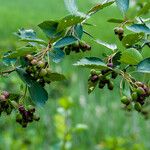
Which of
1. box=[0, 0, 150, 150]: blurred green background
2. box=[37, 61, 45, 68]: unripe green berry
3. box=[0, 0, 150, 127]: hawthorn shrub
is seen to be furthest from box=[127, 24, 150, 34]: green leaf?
box=[0, 0, 150, 150]: blurred green background

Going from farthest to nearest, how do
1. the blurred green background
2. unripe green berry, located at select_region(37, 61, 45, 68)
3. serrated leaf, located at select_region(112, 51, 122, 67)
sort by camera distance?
the blurred green background, serrated leaf, located at select_region(112, 51, 122, 67), unripe green berry, located at select_region(37, 61, 45, 68)

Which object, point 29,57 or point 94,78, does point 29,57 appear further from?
point 94,78

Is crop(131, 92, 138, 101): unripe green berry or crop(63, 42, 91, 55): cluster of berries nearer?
crop(131, 92, 138, 101): unripe green berry

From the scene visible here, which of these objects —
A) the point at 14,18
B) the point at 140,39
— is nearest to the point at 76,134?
the point at 140,39

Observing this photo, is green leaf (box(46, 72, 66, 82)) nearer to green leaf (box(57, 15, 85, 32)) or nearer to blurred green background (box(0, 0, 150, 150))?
green leaf (box(57, 15, 85, 32))

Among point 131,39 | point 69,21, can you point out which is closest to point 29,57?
point 69,21

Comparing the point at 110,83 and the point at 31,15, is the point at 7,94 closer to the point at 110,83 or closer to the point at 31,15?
the point at 110,83
